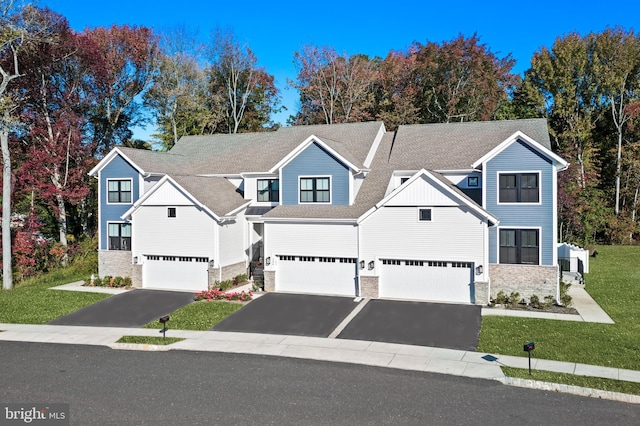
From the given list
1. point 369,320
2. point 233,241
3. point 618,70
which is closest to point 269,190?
point 233,241

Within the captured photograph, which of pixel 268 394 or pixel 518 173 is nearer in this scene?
pixel 268 394

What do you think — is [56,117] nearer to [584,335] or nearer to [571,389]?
[584,335]

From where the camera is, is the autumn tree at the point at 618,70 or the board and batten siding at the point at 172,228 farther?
the autumn tree at the point at 618,70

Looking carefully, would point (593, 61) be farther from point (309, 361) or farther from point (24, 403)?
point (24, 403)

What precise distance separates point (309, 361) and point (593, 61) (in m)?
43.2

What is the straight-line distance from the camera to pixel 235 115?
170 feet

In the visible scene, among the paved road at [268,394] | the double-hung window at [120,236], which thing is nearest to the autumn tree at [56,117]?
the double-hung window at [120,236]

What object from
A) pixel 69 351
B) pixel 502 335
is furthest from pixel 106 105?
pixel 502 335

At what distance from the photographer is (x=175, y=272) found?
88.8 ft

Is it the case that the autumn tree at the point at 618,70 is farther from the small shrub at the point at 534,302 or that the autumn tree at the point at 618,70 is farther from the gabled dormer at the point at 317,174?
the gabled dormer at the point at 317,174

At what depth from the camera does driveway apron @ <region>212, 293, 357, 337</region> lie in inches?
758

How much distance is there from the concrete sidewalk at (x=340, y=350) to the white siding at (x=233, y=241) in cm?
760

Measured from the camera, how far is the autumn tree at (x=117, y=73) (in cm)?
4219

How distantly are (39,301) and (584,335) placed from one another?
2437 centimetres
